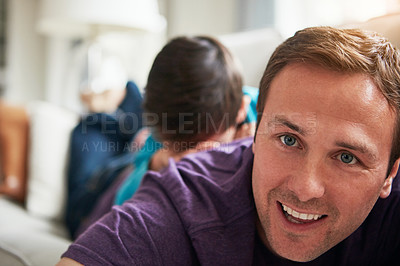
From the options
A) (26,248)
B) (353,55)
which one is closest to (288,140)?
(353,55)

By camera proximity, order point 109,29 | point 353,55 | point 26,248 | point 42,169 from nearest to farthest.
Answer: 1. point 353,55
2. point 26,248
3. point 42,169
4. point 109,29

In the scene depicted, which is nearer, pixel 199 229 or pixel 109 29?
pixel 199 229

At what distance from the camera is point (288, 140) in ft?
1.94

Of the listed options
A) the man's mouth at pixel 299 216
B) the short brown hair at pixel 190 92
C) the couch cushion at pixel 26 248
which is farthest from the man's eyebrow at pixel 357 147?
the couch cushion at pixel 26 248

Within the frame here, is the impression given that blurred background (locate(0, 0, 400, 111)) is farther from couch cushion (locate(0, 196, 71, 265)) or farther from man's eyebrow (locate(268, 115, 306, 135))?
couch cushion (locate(0, 196, 71, 265))

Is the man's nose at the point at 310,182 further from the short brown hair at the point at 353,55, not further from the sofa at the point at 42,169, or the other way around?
the sofa at the point at 42,169

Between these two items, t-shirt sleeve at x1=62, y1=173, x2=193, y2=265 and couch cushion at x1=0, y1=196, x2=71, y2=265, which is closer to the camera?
t-shirt sleeve at x1=62, y1=173, x2=193, y2=265

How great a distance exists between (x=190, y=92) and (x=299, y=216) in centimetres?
42

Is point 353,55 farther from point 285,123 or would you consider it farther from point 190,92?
point 190,92

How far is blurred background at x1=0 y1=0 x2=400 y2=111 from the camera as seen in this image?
1.04m

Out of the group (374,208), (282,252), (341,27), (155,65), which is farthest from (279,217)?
(155,65)

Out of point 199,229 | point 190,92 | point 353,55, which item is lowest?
point 199,229

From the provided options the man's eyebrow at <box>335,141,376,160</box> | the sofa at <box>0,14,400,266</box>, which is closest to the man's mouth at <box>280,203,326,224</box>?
the man's eyebrow at <box>335,141,376,160</box>

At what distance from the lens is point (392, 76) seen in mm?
554
